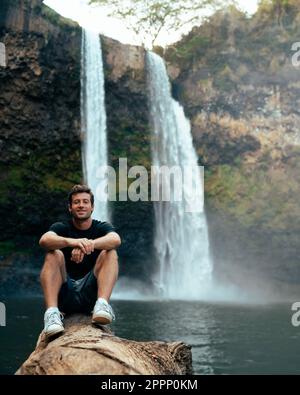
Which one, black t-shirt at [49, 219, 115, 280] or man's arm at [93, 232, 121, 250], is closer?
man's arm at [93, 232, 121, 250]

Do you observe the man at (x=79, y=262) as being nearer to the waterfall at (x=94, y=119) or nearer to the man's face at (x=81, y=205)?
the man's face at (x=81, y=205)

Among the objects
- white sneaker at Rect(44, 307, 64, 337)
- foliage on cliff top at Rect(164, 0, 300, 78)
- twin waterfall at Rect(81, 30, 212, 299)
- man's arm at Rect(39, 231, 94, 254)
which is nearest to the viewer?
white sneaker at Rect(44, 307, 64, 337)

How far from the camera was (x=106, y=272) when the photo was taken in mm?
4180

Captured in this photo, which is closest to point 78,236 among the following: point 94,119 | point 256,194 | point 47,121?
point 47,121

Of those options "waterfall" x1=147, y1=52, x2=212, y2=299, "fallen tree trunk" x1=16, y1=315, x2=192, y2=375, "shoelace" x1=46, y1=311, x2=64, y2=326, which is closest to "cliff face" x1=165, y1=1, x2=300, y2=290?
"waterfall" x1=147, y1=52, x2=212, y2=299

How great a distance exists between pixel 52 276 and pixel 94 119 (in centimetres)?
1864

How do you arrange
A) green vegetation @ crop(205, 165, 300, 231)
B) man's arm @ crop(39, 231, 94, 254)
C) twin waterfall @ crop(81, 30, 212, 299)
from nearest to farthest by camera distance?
1. man's arm @ crop(39, 231, 94, 254)
2. twin waterfall @ crop(81, 30, 212, 299)
3. green vegetation @ crop(205, 165, 300, 231)

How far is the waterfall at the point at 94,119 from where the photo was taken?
71.6 ft

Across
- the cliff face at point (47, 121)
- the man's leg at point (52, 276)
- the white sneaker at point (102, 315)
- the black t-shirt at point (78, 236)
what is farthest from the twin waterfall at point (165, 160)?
the white sneaker at point (102, 315)

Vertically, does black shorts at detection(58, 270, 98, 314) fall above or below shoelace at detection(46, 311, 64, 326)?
above

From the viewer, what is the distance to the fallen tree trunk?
2824 mm

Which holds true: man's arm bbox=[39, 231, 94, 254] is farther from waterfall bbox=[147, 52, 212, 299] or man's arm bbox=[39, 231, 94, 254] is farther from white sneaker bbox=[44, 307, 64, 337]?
waterfall bbox=[147, 52, 212, 299]

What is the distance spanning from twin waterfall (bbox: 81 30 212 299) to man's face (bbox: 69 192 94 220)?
17539mm
